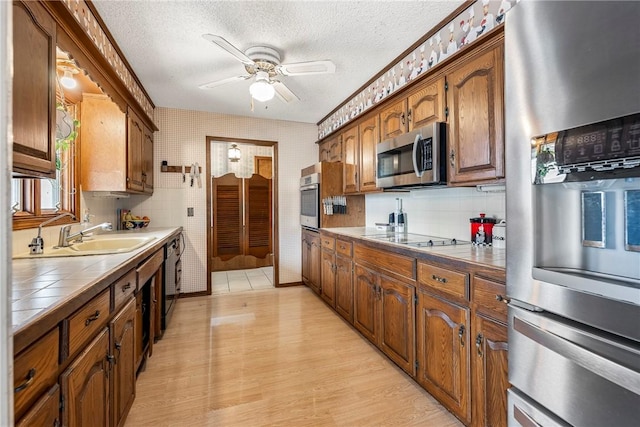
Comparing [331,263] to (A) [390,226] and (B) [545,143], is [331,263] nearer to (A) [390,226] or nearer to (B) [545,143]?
(A) [390,226]

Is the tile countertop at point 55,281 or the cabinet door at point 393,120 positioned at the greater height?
the cabinet door at point 393,120

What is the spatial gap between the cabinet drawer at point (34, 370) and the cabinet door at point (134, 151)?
2134 mm

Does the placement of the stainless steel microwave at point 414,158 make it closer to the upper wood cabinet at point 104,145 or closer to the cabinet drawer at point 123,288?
the cabinet drawer at point 123,288

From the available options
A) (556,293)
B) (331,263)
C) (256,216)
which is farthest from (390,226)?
(256,216)

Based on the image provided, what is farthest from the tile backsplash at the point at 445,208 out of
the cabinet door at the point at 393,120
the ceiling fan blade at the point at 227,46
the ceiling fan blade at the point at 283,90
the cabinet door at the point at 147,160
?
the cabinet door at the point at 147,160

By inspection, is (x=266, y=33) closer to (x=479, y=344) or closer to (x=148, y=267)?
(x=148, y=267)

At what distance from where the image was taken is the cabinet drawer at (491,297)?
1.28 metres

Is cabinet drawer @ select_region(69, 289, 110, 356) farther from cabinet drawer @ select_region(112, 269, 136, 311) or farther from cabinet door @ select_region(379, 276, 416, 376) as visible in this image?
cabinet door @ select_region(379, 276, 416, 376)

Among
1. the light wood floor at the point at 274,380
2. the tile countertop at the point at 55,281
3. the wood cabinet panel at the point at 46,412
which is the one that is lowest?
the light wood floor at the point at 274,380

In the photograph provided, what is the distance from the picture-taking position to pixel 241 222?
219 inches

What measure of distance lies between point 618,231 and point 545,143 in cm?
35

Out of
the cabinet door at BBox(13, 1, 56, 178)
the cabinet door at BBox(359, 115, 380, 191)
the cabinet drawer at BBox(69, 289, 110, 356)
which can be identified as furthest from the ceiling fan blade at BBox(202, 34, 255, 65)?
the cabinet drawer at BBox(69, 289, 110, 356)

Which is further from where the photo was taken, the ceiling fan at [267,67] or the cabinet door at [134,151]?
the cabinet door at [134,151]

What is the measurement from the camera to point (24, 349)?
708mm
